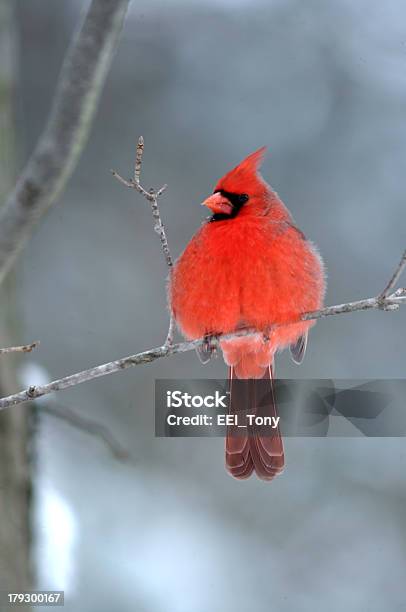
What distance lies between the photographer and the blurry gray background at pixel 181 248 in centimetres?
393

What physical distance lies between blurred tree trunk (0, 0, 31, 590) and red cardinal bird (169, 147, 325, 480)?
0.58 meters

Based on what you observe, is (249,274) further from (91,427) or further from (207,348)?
(91,427)

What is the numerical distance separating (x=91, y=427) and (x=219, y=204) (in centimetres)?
90

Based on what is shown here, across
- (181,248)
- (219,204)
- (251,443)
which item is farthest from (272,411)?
(181,248)

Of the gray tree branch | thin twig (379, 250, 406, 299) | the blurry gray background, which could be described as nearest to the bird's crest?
thin twig (379, 250, 406, 299)

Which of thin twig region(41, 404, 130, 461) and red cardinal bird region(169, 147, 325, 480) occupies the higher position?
red cardinal bird region(169, 147, 325, 480)

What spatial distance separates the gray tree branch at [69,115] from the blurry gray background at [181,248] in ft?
7.58

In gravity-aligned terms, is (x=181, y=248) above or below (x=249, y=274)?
above

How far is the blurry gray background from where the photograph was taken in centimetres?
393

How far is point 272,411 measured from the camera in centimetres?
333

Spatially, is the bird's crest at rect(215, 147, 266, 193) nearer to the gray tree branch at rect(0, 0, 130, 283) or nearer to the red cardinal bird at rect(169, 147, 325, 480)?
the red cardinal bird at rect(169, 147, 325, 480)

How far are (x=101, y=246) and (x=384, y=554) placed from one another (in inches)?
87.6

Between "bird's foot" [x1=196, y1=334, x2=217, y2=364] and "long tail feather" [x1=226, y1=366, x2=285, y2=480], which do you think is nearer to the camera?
"bird's foot" [x1=196, y1=334, x2=217, y2=364]

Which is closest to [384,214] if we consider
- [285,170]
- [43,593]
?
[285,170]
